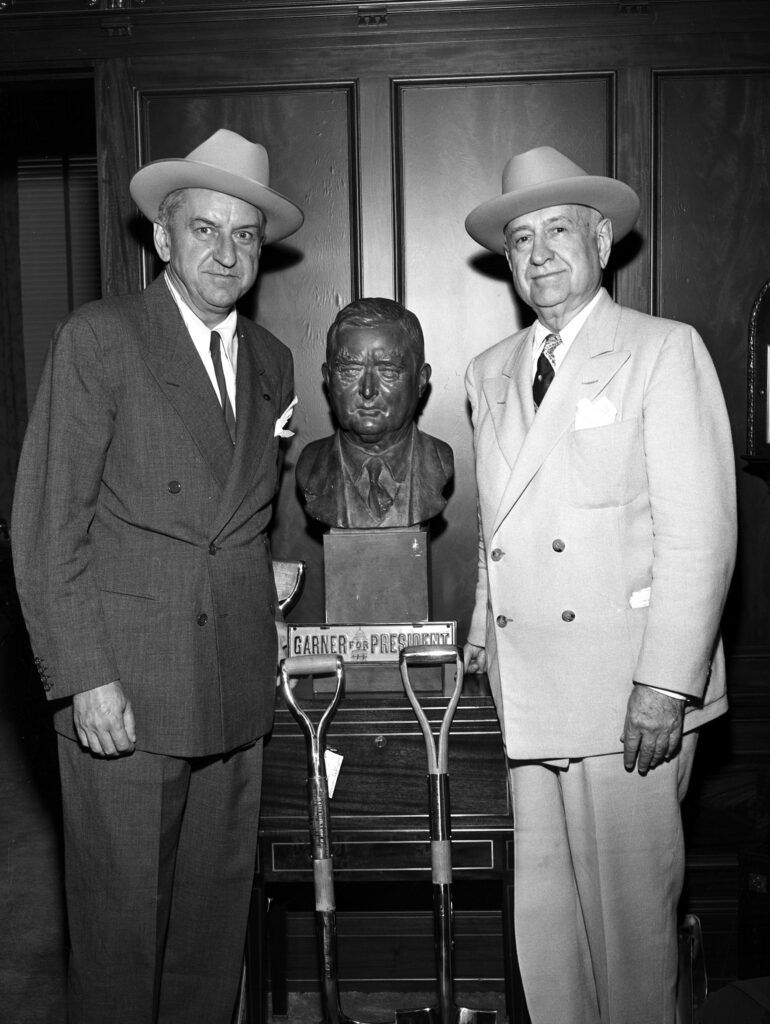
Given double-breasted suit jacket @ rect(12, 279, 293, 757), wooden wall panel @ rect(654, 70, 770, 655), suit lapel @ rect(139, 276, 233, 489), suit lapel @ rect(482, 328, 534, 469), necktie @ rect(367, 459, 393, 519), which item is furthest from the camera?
A: wooden wall panel @ rect(654, 70, 770, 655)

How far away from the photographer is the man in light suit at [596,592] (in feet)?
7.20

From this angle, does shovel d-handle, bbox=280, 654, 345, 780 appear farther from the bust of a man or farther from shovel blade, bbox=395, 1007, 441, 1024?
shovel blade, bbox=395, 1007, 441, 1024

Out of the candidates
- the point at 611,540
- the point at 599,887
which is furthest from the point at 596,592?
the point at 599,887

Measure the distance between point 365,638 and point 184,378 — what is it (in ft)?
2.61

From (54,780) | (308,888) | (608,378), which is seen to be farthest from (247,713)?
(54,780)

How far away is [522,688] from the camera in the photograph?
235cm

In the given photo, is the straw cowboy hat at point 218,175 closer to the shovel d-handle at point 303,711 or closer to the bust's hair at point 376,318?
the bust's hair at point 376,318

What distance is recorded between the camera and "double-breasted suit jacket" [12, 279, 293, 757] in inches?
85.5

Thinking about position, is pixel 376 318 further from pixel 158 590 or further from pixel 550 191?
pixel 158 590

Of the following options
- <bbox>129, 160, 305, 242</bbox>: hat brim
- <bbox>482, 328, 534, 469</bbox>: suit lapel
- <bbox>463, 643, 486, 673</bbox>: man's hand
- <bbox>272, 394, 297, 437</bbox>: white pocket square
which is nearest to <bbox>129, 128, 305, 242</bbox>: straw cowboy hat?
<bbox>129, 160, 305, 242</bbox>: hat brim

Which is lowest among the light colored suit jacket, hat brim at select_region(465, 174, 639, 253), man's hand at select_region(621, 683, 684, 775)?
man's hand at select_region(621, 683, 684, 775)

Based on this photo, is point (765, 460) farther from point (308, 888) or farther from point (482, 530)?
point (308, 888)

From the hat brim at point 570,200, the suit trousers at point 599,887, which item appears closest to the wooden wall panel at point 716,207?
the hat brim at point 570,200

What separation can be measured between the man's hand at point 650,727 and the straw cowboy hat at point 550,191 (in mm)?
1081
